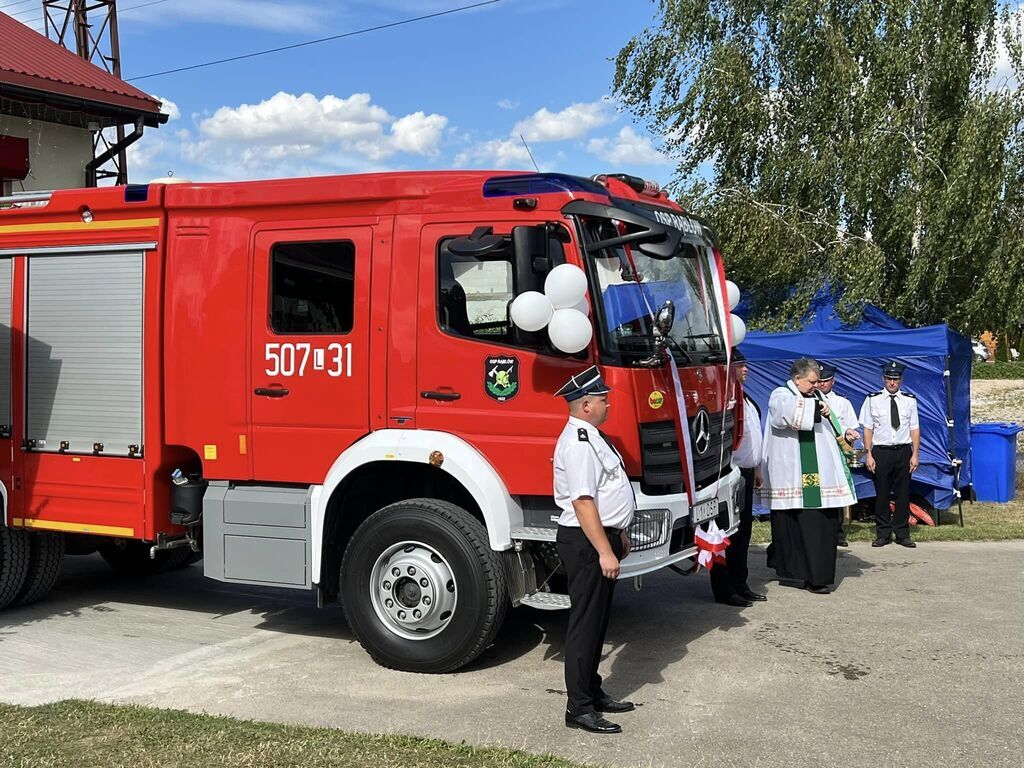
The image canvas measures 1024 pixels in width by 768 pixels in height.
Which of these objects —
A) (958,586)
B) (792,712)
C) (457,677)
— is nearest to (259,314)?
(457,677)

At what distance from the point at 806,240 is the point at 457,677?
11.2 metres

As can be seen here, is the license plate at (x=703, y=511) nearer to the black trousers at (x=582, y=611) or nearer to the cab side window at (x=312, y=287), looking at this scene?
the black trousers at (x=582, y=611)

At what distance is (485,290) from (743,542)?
3.15 meters

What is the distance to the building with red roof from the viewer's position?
14.3m

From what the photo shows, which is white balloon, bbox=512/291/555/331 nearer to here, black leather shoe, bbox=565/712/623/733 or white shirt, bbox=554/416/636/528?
white shirt, bbox=554/416/636/528

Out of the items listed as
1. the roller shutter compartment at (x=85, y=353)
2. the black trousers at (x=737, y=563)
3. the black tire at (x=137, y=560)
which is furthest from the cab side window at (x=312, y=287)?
the black tire at (x=137, y=560)

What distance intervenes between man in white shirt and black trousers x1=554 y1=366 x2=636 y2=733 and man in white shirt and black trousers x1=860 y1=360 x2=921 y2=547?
20.0ft

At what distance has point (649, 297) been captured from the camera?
20.4 feet

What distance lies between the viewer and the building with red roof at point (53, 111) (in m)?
14.3

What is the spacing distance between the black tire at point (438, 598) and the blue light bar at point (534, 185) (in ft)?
5.92

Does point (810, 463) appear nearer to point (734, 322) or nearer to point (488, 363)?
point (734, 322)

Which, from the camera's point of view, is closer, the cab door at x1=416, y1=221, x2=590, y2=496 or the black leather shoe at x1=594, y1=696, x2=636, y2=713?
the black leather shoe at x1=594, y1=696, x2=636, y2=713

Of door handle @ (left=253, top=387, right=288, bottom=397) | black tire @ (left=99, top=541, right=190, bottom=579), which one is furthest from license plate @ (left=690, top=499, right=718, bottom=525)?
black tire @ (left=99, top=541, right=190, bottom=579)

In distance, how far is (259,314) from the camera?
6.68m
